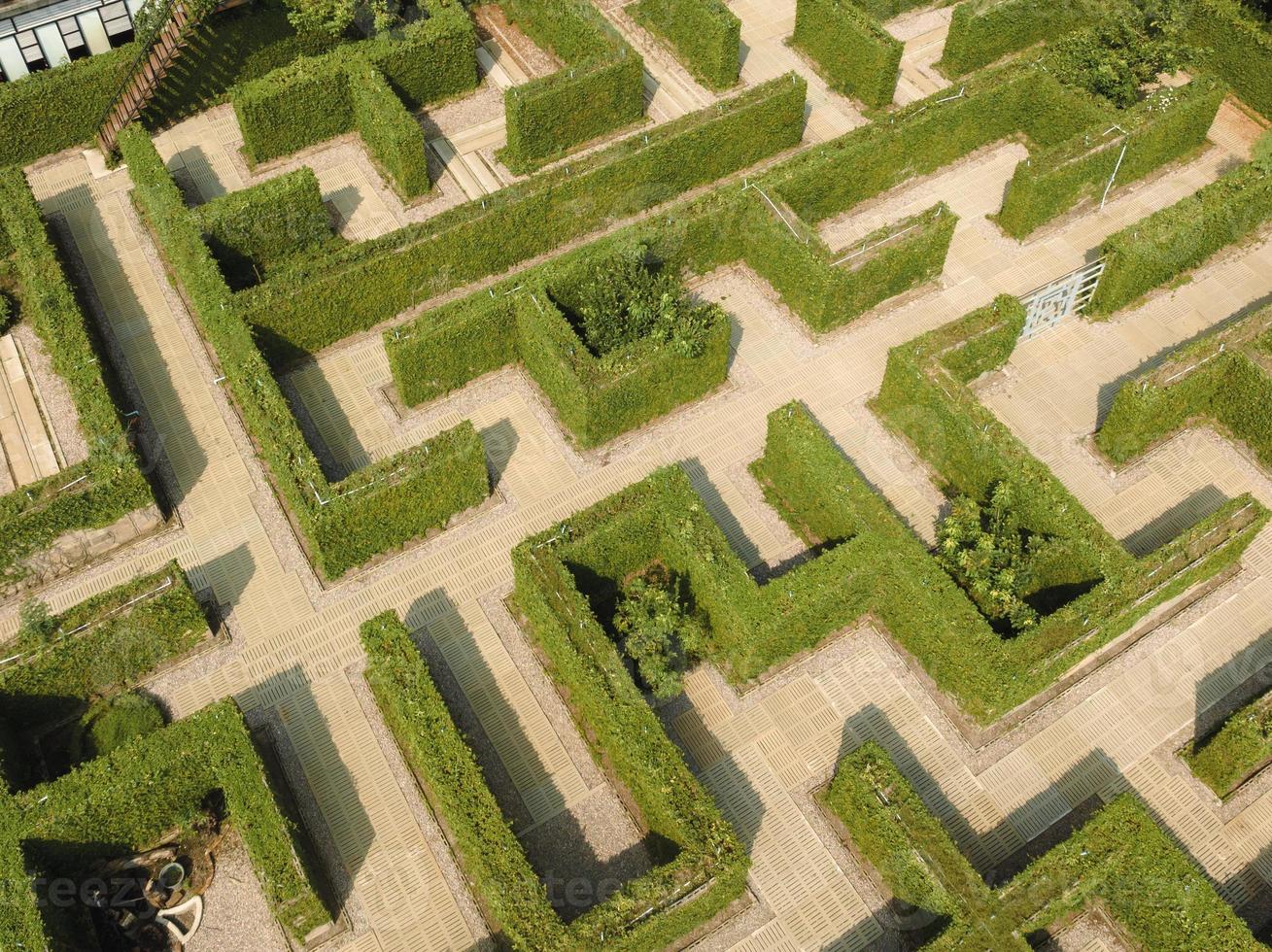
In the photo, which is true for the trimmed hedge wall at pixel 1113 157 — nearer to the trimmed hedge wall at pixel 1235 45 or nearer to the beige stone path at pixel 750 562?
the beige stone path at pixel 750 562

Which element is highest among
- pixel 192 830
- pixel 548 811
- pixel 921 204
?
pixel 921 204

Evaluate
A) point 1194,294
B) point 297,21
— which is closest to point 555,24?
point 297,21

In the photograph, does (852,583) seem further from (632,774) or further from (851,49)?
(851,49)

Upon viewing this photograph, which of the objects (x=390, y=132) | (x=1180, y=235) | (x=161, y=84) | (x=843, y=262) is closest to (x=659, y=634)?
(x=843, y=262)

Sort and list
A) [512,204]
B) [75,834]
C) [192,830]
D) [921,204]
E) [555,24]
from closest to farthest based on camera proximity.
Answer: [75,834], [192,830], [512,204], [921,204], [555,24]

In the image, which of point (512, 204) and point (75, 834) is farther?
point (512, 204)

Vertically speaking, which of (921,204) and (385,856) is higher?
(921,204)

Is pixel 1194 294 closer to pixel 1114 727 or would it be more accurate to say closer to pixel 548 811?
pixel 1114 727

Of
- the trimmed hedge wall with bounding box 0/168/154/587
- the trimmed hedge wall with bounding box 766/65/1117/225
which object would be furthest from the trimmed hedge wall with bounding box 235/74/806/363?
the trimmed hedge wall with bounding box 0/168/154/587

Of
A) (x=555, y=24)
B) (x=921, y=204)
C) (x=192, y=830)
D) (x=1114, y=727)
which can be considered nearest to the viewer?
(x=192, y=830)

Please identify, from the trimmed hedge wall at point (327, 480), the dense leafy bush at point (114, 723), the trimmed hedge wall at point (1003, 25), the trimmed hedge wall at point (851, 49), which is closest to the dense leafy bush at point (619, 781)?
the trimmed hedge wall at point (327, 480)
